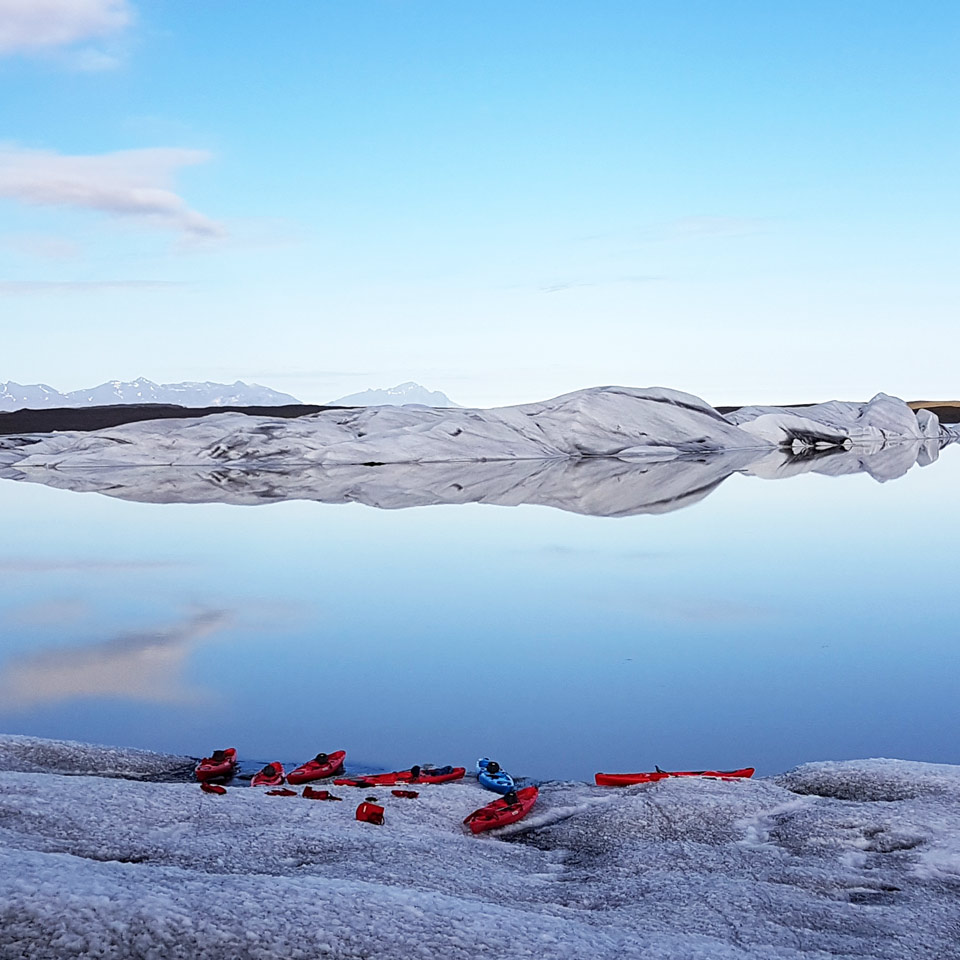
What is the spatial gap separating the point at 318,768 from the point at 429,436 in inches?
899

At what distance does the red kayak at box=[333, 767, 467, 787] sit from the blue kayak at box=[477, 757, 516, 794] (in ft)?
0.36

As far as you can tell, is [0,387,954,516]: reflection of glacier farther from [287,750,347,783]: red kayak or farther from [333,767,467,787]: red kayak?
[333,767,467,787]: red kayak

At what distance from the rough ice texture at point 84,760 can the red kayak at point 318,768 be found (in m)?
0.50

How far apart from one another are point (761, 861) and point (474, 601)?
4.81 metres

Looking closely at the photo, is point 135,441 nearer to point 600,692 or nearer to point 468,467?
point 468,467

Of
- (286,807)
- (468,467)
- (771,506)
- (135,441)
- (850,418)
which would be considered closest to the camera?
(286,807)

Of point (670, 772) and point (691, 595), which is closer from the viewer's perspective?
point (670, 772)

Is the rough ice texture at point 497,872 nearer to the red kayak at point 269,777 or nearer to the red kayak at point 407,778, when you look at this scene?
the red kayak at point 407,778

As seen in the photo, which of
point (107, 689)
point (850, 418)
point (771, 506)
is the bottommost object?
point (107, 689)

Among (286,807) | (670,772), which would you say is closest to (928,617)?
(670,772)

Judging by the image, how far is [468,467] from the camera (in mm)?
24844

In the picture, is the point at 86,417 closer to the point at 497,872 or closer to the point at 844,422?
the point at 844,422

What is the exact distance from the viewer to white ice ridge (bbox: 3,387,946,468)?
26719mm

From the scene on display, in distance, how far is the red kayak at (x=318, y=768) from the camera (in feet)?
13.5
